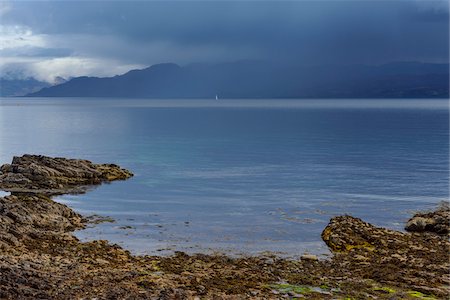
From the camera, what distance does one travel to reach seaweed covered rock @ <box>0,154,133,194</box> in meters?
58.5

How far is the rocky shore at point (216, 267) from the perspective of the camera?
82.9ft

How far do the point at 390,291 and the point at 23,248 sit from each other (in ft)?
69.6

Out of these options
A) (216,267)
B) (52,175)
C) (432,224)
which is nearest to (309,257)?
(216,267)

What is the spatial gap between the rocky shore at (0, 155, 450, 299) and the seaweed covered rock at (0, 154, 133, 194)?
15.5m

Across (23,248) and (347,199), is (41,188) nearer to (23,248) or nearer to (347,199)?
(23,248)

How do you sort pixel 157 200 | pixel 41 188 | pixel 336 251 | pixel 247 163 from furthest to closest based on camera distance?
pixel 247 163 → pixel 41 188 → pixel 157 200 → pixel 336 251

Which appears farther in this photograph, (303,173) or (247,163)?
(247,163)

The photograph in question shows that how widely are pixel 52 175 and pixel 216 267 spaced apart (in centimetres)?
3739

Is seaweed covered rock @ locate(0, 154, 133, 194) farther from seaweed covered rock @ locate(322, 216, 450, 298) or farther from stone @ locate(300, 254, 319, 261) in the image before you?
stone @ locate(300, 254, 319, 261)

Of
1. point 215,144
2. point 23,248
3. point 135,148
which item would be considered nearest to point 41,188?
point 23,248

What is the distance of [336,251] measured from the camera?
35438mm

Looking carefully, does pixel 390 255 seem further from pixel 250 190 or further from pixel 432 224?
pixel 250 190

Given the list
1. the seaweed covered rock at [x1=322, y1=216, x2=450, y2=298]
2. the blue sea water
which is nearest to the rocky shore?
the seaweed covered rock at [x1=322, y1=216, x2=450, y2=298]

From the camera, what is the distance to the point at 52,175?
2450 inches
